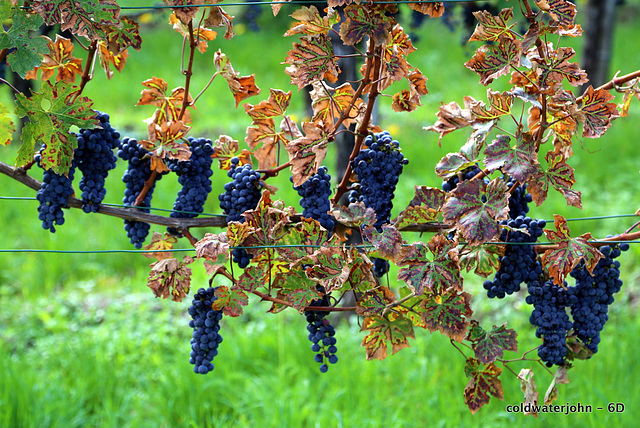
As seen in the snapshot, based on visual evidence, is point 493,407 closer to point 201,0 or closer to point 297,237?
point 297,237

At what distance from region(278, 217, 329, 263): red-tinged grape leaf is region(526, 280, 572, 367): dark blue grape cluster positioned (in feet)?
1.50

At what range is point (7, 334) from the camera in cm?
348

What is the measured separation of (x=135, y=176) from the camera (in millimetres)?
1340

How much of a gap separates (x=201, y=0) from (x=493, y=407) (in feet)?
6.63

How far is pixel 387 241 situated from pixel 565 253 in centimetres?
34

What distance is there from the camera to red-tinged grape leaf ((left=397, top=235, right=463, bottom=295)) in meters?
1.08

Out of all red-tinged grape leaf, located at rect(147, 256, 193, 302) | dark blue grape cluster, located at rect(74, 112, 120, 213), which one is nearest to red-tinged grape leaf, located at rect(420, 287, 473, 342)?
red-tinged grape leaf, located at rect(147, 256, 193, 302)

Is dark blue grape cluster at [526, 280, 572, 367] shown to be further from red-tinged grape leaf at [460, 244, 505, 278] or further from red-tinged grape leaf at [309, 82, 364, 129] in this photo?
red-tinged grape leaf at [309, 82, 364, 129]

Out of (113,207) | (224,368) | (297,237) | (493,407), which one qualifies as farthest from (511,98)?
(224,368)

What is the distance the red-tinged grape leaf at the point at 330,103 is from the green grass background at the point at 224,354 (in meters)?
0.79

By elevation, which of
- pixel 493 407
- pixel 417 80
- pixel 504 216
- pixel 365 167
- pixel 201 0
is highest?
pixel 201 0

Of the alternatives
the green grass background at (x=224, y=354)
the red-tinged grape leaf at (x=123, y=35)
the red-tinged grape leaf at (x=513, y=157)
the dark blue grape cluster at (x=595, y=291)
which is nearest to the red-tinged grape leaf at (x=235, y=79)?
the red-tinged grape leaf at (x=123, y=35)

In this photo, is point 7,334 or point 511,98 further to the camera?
point 7,334

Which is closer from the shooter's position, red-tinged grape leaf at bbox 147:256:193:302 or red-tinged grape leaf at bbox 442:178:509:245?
red-tinged grape leaf at bbox 442:178:509:245
